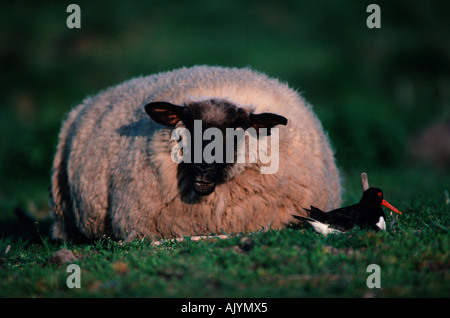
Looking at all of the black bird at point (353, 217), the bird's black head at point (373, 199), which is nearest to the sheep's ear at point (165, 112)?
the black bird at point (353, 217)

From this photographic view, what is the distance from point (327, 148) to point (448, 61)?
17.1m

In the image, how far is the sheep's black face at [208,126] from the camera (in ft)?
16.5

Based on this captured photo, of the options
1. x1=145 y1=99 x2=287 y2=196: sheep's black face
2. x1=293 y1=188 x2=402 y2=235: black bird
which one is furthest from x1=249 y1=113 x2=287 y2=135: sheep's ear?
x1=293 y1=188 x2=402 y2=235: black bird

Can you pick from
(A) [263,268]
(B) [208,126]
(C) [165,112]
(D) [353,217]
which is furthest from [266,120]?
(A) [263,268]

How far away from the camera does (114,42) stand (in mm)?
22734

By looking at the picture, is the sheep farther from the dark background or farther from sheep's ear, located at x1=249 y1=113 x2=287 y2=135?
the dark background

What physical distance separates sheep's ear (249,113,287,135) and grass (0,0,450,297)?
105cm

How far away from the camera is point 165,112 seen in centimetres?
538

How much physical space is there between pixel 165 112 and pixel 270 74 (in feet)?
43.9

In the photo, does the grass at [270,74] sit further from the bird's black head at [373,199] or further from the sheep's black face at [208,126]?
the sheep's black face at [208,126]

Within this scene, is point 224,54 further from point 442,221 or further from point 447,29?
point 442,221

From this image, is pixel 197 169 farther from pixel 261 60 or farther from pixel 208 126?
pixel 261 60

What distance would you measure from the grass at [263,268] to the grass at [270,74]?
0.01 m

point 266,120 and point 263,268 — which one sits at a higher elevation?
point 266,120
